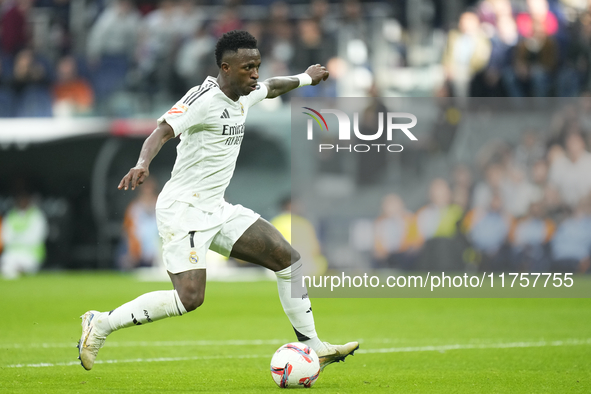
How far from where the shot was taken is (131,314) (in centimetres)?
621

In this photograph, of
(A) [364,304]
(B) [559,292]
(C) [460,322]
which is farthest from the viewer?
(B) [559,292]

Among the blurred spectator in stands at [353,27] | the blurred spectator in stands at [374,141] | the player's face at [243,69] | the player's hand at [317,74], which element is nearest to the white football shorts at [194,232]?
the player's face at [243,69]

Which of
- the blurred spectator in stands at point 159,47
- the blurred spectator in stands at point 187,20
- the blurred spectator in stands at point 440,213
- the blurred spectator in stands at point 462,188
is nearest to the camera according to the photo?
the blurred spectator in stands at point 440,213

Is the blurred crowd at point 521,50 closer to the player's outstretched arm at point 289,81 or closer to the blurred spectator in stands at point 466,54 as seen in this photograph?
the blurred spectator in stands at point 466,54

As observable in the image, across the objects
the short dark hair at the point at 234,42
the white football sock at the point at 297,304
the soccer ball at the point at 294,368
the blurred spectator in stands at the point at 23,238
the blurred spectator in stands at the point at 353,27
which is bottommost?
the blurred spectator in stands at the point at 23,238

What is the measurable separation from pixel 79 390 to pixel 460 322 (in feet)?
18.8

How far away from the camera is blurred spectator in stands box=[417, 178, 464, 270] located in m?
16.1

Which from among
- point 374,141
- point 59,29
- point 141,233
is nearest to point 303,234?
point 374,141

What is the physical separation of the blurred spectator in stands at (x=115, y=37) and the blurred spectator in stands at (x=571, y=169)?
934 cm

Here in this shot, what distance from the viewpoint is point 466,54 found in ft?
55.9

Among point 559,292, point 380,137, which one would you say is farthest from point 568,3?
point 559,292

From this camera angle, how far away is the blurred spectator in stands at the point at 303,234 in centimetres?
1689

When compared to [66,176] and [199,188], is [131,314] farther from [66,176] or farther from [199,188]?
[66,176]

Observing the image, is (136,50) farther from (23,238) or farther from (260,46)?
(23,238)
